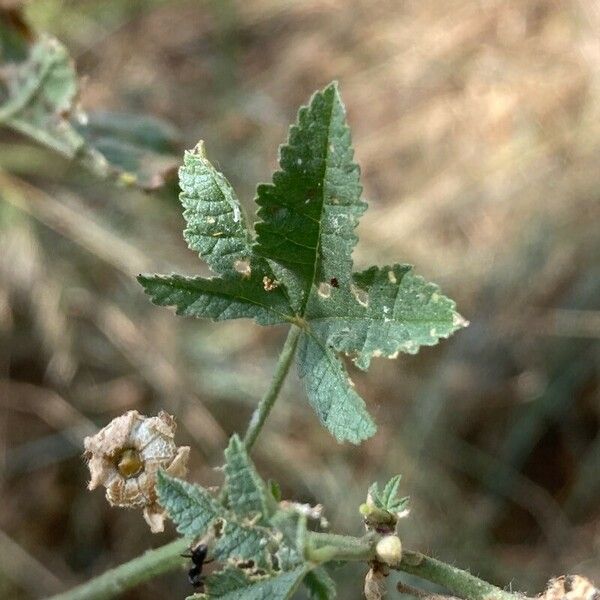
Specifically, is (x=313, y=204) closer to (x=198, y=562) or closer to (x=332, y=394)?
(x=332, y=394)

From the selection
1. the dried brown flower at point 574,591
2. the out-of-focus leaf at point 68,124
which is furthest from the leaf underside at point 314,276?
the out-of-focus leaf at point 68,124

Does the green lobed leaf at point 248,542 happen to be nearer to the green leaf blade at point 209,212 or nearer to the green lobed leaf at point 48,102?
the green leaf blade at point 209,212

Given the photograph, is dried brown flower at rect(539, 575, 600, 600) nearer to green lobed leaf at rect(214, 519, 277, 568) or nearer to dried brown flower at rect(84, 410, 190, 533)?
green lobed leaf at rect(214, 519, 277, 568)

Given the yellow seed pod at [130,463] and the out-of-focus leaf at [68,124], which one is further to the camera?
the out-of-focus leaf at [68,124]

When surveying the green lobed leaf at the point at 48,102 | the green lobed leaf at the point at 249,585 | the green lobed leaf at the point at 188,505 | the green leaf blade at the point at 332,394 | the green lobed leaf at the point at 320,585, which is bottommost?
the green lobed leaf at the point at 249,585

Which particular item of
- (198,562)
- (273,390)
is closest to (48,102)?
(273,390)

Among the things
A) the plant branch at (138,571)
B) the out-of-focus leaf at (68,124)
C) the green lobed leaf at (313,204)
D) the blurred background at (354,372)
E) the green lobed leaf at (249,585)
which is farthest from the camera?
the blurred background at (354,372)

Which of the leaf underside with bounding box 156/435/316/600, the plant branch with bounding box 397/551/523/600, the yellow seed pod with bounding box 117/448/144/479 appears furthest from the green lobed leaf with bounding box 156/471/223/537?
the plant branch with bounding box 397/551/523/600
